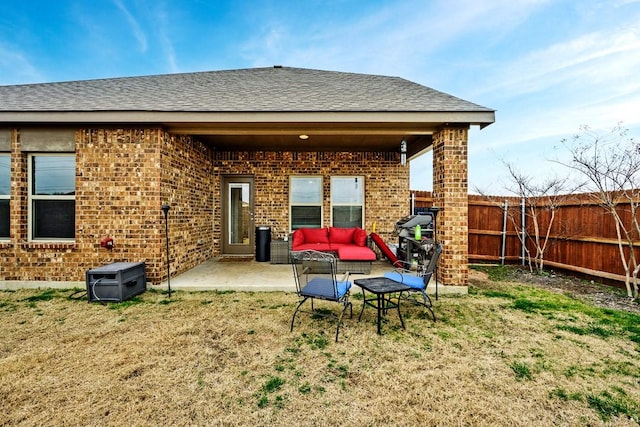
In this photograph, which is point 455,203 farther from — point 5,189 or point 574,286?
point 5,189

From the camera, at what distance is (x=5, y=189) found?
530 centimetres

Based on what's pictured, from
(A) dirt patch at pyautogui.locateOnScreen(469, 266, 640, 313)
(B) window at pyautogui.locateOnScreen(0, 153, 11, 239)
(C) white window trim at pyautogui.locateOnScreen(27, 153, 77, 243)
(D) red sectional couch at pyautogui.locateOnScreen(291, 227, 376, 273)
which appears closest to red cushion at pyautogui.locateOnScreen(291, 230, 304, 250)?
(D) red sectional couch at pyautogui.locateOnScreen(291, 227, 376, 273)

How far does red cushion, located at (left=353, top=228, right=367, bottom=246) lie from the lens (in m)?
6.95

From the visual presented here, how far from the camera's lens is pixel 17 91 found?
6.30 metres

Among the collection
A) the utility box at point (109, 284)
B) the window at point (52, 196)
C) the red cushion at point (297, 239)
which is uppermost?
the window at point (52, 196)

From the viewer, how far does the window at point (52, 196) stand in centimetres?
529

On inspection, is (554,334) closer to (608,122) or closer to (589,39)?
(608,122)

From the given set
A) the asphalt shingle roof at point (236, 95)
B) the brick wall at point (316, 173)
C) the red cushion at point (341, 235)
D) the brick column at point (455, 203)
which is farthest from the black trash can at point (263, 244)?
the brick column at point (455, 203)

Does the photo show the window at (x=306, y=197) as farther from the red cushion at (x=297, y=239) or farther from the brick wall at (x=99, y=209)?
the brick wall at (x=99, y=209)

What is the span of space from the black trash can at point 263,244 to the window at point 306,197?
2.99 feet

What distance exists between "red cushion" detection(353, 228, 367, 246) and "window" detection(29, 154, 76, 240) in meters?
5.91

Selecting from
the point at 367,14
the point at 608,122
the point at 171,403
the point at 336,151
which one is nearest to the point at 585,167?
the point at 608,122

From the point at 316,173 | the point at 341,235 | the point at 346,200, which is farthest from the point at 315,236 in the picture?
the point at 316,173

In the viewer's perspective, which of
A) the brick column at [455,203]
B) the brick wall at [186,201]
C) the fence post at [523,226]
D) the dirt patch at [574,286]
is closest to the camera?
the dirt patch at [574,286]
